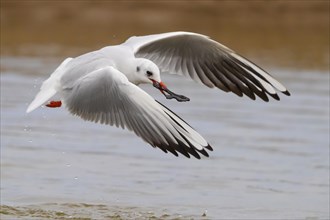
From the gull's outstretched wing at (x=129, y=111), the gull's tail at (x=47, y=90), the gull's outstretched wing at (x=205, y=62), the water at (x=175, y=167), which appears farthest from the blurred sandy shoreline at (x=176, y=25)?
the gull's outstretched wing at (x=129, y=111)

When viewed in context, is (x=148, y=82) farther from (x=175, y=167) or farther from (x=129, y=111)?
(x=175, y=167)

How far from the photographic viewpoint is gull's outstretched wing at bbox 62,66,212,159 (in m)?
8.14

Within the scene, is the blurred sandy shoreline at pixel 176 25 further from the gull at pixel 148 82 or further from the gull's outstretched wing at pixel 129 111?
the gull's outstretched wing at pixel 129 111

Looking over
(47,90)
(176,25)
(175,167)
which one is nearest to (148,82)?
(47,90)

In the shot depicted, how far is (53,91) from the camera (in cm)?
866

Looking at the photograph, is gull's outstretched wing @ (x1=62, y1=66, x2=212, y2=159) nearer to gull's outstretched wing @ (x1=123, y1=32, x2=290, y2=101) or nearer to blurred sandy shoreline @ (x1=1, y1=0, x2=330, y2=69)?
gull's outstretched wing @ (x1=123, y1=32, x2=290, y2=101)

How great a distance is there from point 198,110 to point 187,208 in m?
4.84

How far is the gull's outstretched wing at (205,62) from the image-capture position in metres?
9.24

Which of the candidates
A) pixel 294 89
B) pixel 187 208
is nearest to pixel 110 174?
pixel 187 208

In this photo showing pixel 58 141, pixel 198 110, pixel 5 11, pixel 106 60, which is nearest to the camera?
pixel 106 60

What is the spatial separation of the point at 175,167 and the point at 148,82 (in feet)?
9.54

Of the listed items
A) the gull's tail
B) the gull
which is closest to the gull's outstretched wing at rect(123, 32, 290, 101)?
the gull

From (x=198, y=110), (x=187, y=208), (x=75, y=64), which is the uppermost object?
(x=198, y=110)

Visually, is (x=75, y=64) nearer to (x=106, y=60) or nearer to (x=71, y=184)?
(x=106, y=60)
